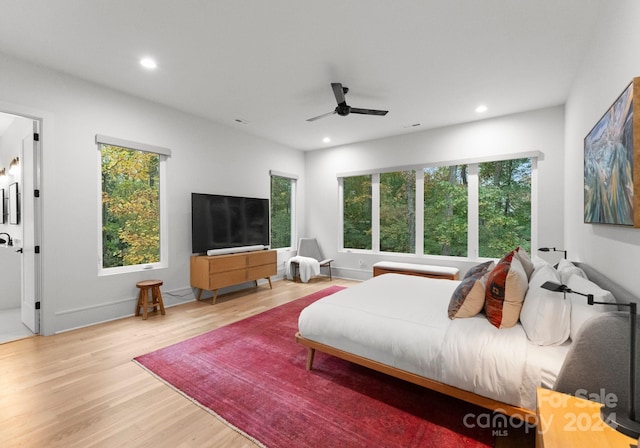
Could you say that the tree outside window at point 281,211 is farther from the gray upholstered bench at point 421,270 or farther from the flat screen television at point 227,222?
the gray upholstered bench at point 421,270

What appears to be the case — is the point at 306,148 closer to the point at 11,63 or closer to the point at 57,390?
the point at 11,63

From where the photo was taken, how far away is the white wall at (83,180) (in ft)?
10.3

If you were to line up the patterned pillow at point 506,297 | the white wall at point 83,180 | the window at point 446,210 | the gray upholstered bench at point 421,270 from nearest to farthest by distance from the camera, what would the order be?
1. the patterned pillow at point 506,297
2. the white wall at point 83,180
3. the gray upholstered bench at point 421,270
4. the window at point 446,210

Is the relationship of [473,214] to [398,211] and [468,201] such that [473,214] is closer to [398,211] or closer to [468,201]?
[468,201]

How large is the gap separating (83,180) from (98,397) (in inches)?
100

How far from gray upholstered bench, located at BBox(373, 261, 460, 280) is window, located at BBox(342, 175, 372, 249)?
98 centimetres

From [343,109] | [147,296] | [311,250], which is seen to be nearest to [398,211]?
[311,250]

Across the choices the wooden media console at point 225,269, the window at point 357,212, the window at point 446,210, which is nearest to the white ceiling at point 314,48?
the window at point 446,210

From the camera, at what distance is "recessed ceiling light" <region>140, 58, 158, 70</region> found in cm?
297

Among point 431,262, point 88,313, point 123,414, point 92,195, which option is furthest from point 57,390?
point 431,262

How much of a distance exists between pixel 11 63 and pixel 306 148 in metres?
4.62

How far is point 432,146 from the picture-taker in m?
5.19

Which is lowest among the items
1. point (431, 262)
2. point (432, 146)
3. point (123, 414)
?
point (123, 414)

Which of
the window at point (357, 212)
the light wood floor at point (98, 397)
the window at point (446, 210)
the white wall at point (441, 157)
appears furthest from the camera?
the window at point (357, 212)
